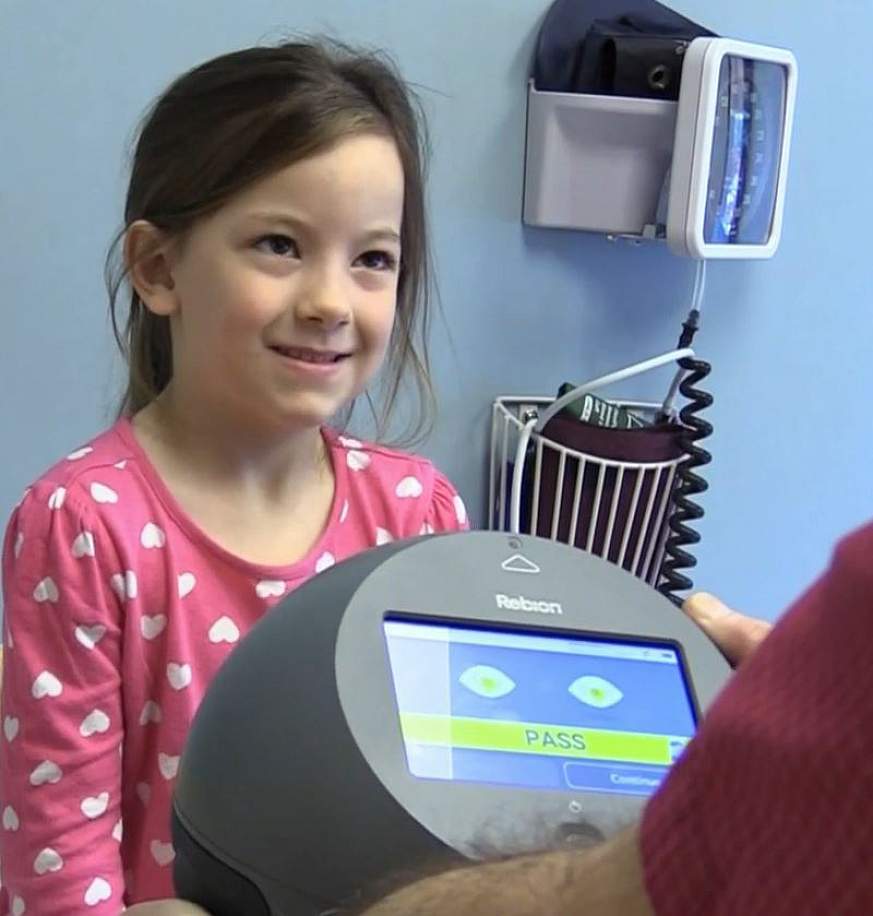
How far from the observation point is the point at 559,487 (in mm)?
1441

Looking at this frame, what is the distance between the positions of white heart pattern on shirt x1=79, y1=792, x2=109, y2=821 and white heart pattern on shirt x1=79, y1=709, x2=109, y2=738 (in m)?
0.04

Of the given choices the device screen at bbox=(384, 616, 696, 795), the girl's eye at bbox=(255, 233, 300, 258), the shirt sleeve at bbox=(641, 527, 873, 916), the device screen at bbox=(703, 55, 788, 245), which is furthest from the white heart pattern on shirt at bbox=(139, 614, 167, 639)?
the device screen at bbox=(703, 55, 788, 245)

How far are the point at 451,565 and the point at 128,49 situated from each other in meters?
0.86

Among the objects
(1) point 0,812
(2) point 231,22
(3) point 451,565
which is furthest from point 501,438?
(3) point 451,565

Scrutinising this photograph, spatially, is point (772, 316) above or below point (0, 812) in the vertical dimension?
above

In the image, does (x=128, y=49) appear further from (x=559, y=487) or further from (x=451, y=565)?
(x=451, y=565)

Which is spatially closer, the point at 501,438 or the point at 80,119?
the point at 80,119

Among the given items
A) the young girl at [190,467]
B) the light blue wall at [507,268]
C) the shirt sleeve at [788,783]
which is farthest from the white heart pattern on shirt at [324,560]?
the shirt sleeve at [788,783]

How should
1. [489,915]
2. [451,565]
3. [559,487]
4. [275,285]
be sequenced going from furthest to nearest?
[559,487], [275,285], [451,565], [489,915]

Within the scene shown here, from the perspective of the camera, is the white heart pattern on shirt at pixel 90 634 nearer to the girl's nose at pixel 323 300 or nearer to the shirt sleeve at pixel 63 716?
the shirt sleeve at pixel 63 716

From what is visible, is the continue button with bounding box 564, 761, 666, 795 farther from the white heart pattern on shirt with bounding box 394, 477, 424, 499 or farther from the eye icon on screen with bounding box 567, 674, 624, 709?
the white heart pattern on shirt with bounding box 394, 477, 424, 499

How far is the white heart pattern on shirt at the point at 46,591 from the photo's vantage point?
2.64 feet

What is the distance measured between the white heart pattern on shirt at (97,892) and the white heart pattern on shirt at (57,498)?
22cm

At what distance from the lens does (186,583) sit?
0.84m
